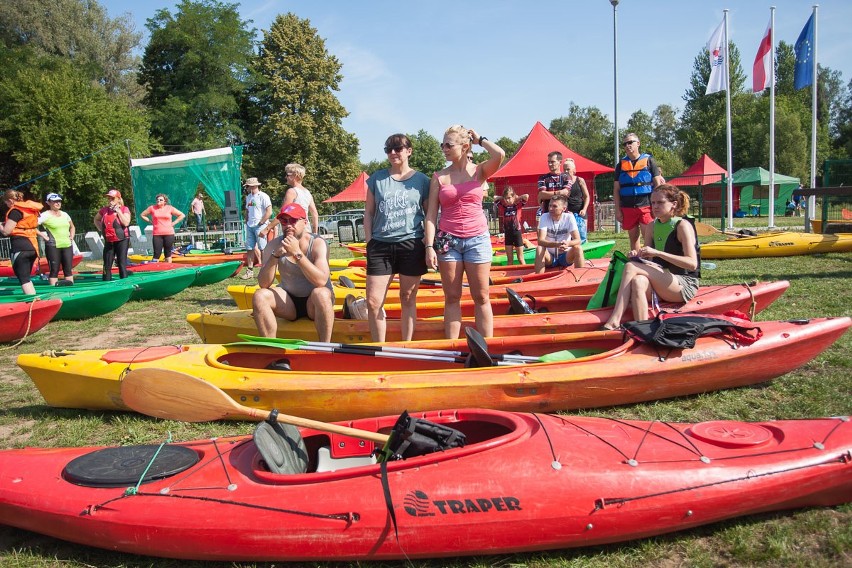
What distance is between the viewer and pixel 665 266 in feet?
16.0

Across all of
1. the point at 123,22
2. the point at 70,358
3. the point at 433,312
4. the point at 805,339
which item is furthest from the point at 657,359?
the point at 123,22

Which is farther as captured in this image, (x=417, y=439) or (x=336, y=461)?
(x=336, y=461)

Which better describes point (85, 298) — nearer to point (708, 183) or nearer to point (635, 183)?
point (635, 183)

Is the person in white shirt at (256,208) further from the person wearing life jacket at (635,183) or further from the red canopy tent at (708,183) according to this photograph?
the red canopy tent at (708,183)

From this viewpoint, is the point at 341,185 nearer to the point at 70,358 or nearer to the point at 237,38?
the point at 237,38

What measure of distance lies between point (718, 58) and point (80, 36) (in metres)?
33.3

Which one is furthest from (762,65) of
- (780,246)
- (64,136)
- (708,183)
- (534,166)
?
(64,136)

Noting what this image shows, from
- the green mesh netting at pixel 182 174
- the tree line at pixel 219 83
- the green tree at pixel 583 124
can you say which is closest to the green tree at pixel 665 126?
the green tree at pixel 583 124

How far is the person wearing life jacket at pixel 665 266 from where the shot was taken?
4672mm

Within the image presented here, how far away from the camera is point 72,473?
279cm

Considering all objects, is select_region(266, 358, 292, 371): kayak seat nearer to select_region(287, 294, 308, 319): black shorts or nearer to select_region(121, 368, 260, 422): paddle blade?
select_region(287, 294, 308, 319): black shorts

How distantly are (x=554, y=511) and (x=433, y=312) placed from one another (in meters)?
3.74

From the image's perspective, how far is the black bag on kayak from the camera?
394 centimetres

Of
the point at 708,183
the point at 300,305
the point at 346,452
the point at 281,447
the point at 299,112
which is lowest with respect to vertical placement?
the point at 346,452
